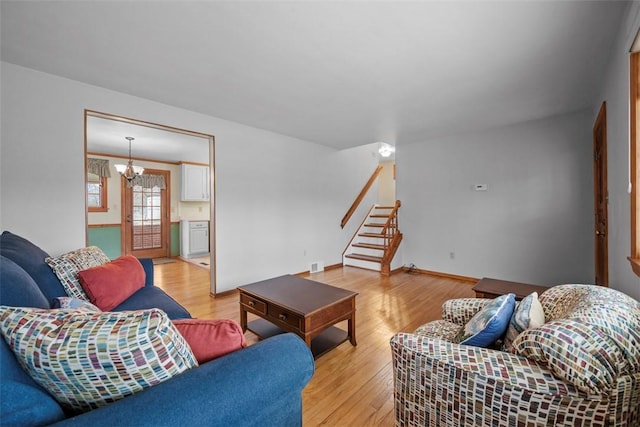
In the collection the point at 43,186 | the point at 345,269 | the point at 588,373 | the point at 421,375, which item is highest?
the point at 43,186

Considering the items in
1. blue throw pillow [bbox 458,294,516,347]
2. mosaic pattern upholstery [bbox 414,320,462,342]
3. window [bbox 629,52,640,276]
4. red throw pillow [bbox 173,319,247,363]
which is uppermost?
window [bbox 629,52,640,276]

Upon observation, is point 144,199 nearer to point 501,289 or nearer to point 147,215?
point 147,215

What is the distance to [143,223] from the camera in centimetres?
608

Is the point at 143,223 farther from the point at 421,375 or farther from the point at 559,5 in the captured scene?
the point at 559,5

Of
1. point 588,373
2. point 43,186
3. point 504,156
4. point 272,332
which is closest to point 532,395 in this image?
point 588,373

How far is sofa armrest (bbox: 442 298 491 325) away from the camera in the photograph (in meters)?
1.74

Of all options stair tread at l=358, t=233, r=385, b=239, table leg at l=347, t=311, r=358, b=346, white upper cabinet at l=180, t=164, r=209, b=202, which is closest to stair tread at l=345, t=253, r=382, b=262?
stair tread at l=358, t=233, r=385, b=239

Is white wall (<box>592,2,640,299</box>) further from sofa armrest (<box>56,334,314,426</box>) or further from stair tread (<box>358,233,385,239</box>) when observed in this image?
stair tread (<box>358,233,385,239</box>)

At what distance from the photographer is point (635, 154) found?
59.3 inches

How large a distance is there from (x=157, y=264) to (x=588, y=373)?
21.0ft

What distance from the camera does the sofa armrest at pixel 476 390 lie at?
863mm

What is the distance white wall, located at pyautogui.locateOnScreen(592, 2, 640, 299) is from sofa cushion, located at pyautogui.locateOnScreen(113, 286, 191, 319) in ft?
9.05

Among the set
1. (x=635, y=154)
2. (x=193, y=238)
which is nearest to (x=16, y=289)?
(x=635, y=154)

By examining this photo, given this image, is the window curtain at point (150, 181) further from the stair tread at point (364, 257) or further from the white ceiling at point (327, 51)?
the stair tread at point (364, 257)
